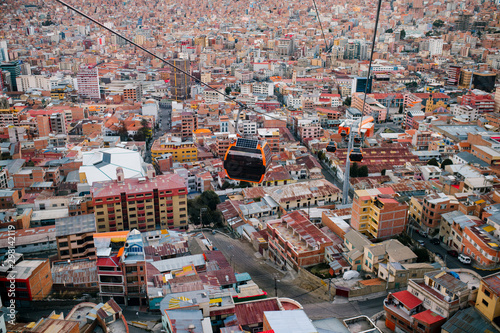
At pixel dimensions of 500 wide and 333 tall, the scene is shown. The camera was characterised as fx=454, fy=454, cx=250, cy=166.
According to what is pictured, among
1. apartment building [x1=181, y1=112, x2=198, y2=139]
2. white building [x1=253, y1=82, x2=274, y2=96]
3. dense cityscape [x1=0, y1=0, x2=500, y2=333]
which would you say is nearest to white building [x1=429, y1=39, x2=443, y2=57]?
dense cityscape [x1=0, y1=0, x2=500, y2=333]

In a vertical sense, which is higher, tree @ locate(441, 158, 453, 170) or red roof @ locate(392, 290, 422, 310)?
red roof @ locate(392, 290, 422, 310)

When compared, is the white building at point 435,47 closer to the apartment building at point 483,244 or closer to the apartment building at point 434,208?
the apartment building at point 434,208

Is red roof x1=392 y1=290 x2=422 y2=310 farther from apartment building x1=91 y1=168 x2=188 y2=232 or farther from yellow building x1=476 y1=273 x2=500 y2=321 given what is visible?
apartment building x1=91 y1=168 x2=188 y2=232

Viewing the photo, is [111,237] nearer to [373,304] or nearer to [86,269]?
[86,269]

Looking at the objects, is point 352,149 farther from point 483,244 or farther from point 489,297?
point 489,297

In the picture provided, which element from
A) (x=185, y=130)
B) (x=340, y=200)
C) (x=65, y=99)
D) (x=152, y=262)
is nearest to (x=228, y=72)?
(x=65, y=99)

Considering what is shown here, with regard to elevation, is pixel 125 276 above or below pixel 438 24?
below

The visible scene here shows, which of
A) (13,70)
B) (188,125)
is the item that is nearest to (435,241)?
(188,125)
